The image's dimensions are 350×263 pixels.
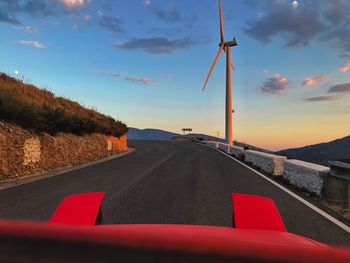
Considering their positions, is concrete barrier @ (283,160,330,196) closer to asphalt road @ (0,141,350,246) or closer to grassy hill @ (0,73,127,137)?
asphalt road @ (0,141,350,246)

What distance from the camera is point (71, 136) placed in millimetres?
23109

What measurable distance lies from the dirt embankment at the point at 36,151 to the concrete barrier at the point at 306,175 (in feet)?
34.1

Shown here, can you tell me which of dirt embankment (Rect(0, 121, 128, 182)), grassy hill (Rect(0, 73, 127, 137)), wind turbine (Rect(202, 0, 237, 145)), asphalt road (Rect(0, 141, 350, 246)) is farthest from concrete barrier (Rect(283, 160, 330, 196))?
wind turbine (Rect(202, 0, 237, 145))

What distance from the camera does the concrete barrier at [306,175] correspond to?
11.4m

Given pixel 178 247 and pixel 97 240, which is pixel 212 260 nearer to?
pixel 178 247

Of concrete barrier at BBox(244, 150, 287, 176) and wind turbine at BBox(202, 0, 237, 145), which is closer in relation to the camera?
concrete barrier at BBox(244, 150, 287, 176)

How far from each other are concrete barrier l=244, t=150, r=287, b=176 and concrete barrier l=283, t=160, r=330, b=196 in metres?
1.54

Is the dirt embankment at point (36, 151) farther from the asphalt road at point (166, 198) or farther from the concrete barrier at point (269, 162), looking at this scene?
the concrete barrier at point (269, 162)

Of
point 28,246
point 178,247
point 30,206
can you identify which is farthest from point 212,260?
point 30,206

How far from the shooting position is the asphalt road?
25.6 feet

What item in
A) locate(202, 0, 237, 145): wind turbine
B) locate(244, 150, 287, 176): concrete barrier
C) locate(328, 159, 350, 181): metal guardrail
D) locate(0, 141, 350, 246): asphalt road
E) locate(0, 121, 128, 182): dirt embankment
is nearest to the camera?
locate(0, 141, 350, 246): asphalt road

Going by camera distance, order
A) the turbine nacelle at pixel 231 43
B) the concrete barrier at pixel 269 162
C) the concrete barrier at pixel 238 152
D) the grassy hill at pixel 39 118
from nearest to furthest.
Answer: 1. the concrete barrier at pixel 269 162
2. the grassy hill at pixel 39 118
3. the concrete barrier at pixel 238 152
4. the turbine nacelle at pixel 231 43

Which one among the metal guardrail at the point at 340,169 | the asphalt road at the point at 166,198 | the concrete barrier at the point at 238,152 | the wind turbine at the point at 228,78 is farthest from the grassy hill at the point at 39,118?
the wind turbine at the point at 228,78

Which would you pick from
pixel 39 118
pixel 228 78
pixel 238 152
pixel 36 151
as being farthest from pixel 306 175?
pixel 228 78
